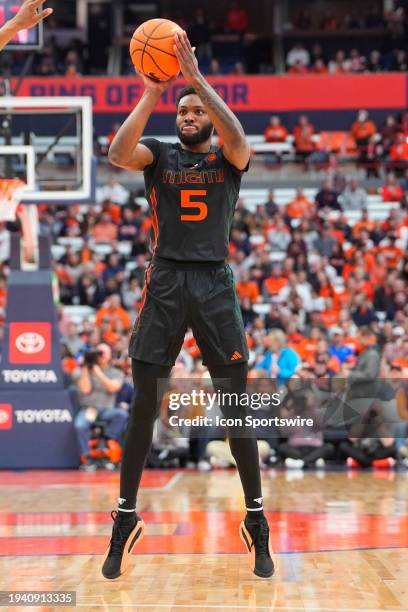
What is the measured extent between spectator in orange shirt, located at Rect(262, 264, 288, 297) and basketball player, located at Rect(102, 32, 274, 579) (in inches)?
526

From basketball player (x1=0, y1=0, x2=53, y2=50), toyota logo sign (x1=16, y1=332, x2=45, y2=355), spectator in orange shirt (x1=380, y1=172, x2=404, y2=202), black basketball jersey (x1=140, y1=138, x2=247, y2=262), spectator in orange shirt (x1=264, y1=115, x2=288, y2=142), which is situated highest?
basketball player (x1=0, y1=0, x2=53, y2=50)

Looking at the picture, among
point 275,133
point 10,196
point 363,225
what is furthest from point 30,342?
point 275,133

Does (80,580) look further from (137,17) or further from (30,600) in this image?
(137,17)

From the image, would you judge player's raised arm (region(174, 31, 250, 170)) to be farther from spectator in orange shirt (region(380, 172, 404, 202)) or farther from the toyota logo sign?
spectator in orange shirt (region(380, 172, 404, 202))

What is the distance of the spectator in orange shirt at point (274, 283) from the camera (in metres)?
18.8

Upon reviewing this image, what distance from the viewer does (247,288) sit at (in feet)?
61.0

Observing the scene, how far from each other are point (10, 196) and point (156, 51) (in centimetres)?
746

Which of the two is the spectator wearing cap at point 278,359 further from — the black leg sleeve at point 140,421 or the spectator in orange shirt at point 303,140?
the spectator in orange shirt at point 303,140

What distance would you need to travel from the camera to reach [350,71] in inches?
1043

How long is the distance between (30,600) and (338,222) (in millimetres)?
17135

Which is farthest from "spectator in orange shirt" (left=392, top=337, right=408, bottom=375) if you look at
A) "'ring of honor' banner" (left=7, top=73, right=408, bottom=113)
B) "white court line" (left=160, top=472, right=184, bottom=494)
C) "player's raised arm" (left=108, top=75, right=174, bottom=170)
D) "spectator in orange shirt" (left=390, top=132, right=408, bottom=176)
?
"'ring of honor' banner" (left=7, top=73, right=408, bottom=113)

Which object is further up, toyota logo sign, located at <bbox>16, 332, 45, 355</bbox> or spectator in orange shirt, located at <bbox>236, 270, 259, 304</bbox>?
toyota logo sign, located at <bbox>16, 332, 45, 355</bbox>

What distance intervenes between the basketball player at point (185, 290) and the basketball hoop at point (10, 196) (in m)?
6.91

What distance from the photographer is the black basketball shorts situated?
17.4ft
